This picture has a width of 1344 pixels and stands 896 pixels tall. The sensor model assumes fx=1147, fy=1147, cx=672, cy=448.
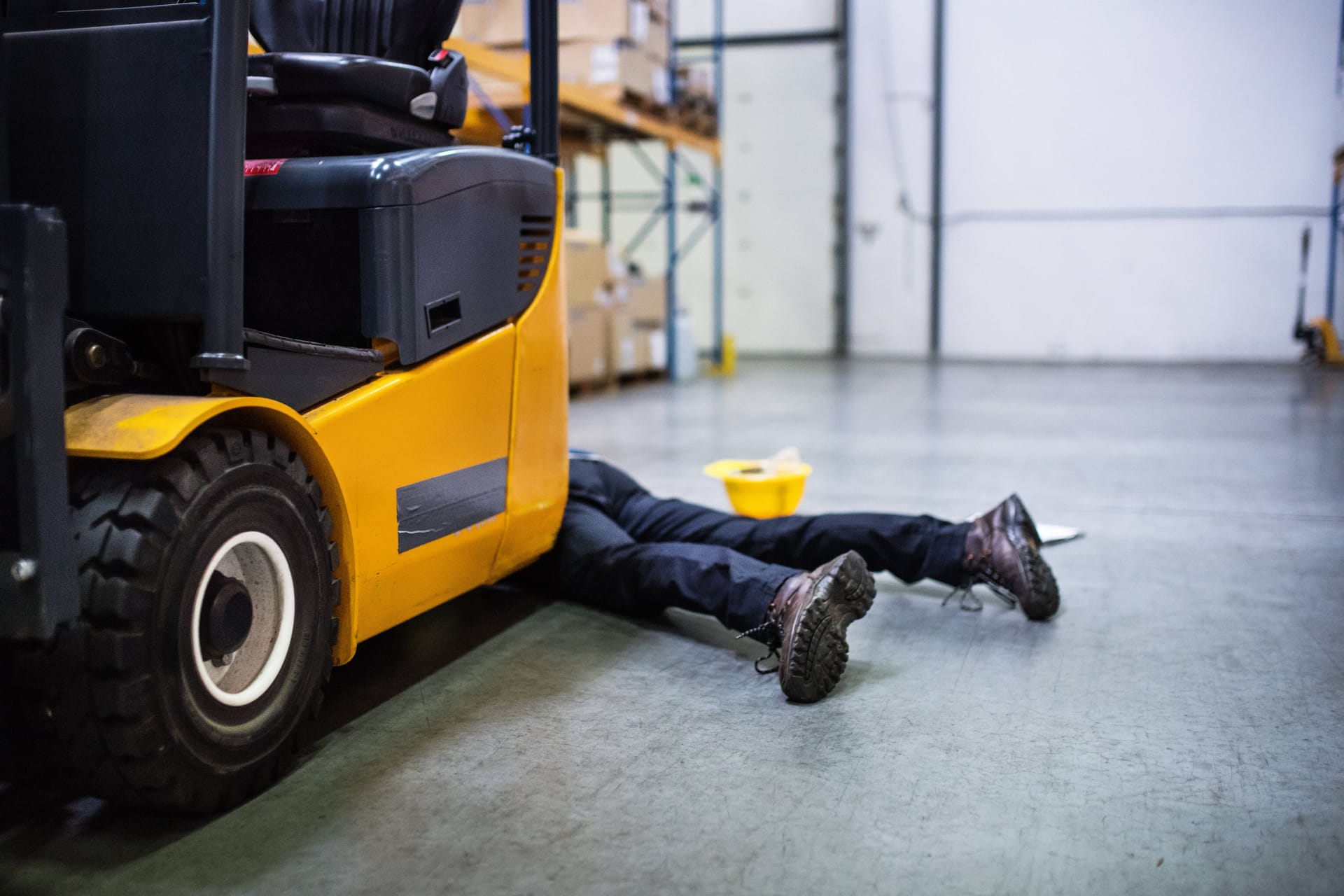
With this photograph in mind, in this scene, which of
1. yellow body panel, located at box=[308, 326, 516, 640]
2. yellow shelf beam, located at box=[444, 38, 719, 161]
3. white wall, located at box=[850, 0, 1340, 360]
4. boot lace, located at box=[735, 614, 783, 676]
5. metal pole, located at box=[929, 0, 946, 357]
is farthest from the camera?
metal pole, located at box=[929, 0, 946, 357]

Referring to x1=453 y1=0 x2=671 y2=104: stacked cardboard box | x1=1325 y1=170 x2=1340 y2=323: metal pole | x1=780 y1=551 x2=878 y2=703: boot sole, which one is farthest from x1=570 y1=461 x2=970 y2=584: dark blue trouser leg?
x1=1325 y1=170 x2=1340 y2=323: metal pole

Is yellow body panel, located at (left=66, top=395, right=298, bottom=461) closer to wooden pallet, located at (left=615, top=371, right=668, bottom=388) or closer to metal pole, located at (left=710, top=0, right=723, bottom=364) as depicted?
wooden pallet, located at (left=615, top=371, right=668, bottom=388)

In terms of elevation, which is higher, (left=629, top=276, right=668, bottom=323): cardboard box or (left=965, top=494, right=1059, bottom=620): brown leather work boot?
(left=629, top=276, right=668, bottom=323): cardboard box

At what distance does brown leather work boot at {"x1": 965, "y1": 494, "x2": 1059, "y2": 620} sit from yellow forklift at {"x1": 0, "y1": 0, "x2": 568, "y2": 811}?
1.32 m

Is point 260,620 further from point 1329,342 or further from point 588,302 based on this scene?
point 1329,342

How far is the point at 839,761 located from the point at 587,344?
25.8ft

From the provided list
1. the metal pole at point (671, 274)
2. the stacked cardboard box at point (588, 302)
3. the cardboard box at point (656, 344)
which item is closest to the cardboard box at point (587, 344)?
the stacked cardboard box at point (588, 302)

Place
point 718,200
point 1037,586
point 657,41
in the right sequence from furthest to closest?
point 718,200 < point 657,41 < point 1037,586

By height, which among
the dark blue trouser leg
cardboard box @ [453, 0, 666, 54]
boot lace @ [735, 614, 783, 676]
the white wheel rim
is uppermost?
cardboard box @ [453, 0, 666, 54]

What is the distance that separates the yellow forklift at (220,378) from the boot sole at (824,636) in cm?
76

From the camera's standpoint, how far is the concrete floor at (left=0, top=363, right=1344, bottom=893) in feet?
5.62

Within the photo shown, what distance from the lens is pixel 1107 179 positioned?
13.5 m

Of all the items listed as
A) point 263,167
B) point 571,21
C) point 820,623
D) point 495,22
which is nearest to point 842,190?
point 571,21

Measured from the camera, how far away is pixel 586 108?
8.88m
